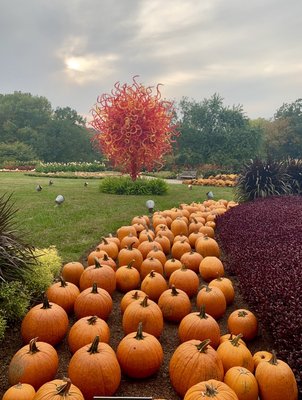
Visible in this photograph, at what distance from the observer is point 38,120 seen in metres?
60.1

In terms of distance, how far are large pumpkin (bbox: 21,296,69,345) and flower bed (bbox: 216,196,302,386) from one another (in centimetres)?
192

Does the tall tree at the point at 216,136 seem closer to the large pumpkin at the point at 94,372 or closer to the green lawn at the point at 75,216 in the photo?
the green lawn at the point at 75,216

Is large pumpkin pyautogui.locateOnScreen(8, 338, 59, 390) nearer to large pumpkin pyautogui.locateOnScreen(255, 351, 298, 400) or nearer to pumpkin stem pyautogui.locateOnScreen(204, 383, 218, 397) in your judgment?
pumpkin stem pyautogui.locateOnScreen(204, 383, 218, 397)

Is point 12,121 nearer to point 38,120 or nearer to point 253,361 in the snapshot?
point 38,120

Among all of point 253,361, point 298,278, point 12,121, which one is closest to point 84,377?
point 253,361

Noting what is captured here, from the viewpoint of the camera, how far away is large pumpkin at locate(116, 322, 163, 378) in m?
2.88

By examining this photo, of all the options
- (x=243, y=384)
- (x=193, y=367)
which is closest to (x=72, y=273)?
(x=193, y=367)

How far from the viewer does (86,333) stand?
10.3 ft

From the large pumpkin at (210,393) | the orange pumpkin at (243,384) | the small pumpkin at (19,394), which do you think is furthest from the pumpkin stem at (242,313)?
the small pumpkin at (19,394)

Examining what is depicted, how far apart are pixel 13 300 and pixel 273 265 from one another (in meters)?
2.69

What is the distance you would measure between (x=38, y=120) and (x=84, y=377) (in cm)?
6220

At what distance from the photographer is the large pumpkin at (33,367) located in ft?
8.80

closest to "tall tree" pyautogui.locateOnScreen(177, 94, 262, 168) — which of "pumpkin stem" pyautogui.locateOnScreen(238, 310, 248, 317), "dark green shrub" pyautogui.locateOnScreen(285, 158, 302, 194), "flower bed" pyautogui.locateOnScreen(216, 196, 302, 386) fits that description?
"dark green shrub" pyautogui.locateOnScreen(285, 158, 302, 194)

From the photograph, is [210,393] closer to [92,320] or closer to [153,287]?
[92,320]
